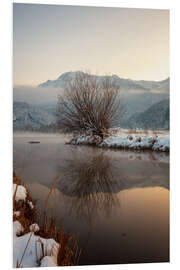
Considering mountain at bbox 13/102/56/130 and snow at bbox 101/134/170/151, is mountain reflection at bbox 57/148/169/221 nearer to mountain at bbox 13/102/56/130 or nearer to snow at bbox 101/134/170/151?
snow at bbox 101/134/170/151

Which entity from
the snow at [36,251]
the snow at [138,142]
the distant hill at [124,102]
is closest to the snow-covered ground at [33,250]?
the snow at [36,251]

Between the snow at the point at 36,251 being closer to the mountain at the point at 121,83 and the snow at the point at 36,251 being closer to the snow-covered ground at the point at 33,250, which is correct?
the snow-covered ground at the point at 33,250

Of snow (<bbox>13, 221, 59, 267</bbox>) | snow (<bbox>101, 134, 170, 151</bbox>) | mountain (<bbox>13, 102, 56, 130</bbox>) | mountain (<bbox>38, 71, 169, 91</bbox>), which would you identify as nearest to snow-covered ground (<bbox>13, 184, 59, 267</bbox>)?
snow (<bbox>13, 221, 59, 267</bbox>)

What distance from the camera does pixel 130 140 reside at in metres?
2.92

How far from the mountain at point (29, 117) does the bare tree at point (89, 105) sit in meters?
0.16

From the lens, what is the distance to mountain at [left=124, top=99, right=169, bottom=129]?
237cm

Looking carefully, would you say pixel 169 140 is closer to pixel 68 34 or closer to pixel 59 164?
pixel 59 164

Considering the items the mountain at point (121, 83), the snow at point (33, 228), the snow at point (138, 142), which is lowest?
the snow at point (33, 228)

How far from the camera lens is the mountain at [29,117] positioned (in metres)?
2.15

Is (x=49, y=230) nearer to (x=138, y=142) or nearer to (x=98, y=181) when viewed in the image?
(x=98, y=181)

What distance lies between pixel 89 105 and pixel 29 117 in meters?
0.83

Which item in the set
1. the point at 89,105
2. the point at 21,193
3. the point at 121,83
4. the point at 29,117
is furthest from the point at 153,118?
the point at 21,193

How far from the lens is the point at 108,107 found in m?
2.78
